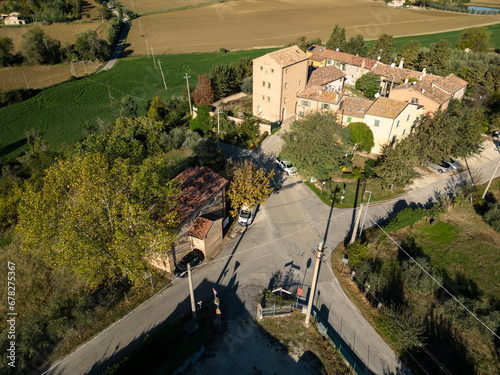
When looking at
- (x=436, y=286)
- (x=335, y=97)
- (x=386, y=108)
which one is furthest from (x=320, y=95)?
(x=436, y=286)

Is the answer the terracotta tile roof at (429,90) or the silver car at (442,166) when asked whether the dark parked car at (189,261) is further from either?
the terracotta tile roof at (429,90)

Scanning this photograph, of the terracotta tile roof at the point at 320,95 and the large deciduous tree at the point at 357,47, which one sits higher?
the large deciduous tree at the point at 357,47

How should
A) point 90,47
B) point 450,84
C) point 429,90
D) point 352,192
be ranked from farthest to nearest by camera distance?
1. point 90,47
2. point 450,84
3. point 429,90
4. point 352,192

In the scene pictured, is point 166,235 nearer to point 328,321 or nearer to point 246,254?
point 246,254

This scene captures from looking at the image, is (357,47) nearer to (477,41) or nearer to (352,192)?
(477,41)

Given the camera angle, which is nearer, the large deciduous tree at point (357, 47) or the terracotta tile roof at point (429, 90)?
the terracotta tile roof at point (429, 90)

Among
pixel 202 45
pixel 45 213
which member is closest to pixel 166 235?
pixel 45 213

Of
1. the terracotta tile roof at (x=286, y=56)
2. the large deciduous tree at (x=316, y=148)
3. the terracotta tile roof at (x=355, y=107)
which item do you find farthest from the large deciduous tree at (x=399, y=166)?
the terracotta tile roof at (x=286, y=56)

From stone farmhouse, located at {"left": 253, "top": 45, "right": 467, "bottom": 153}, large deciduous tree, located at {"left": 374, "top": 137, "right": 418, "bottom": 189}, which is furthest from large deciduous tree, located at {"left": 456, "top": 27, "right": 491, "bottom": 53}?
large deciduous tree, located at {"left": 374, "top": 137, "right": 418, "bottom": 189}
